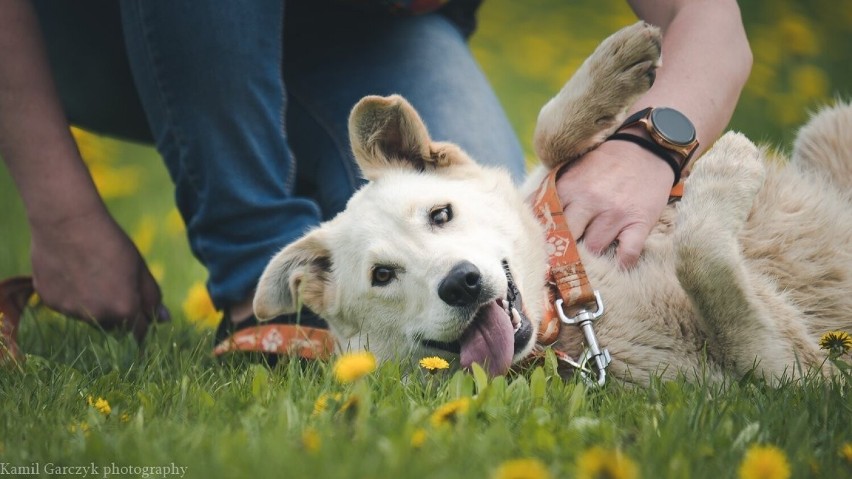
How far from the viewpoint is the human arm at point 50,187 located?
2.90m

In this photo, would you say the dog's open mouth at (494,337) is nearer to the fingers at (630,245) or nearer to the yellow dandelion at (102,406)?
the fingers at (630,245)

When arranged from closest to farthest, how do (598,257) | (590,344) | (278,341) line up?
(590,344), (598,257), (278,341)

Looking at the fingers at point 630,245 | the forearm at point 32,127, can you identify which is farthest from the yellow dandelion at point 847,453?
the forearm at point 32,127

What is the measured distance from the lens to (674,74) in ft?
9.00

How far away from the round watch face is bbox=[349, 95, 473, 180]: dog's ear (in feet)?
2.10

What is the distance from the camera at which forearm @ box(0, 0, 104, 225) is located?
2.89 m

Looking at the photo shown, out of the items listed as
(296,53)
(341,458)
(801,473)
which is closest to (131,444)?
(341,458)

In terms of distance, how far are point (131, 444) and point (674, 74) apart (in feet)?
6.64

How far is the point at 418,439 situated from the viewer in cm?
157

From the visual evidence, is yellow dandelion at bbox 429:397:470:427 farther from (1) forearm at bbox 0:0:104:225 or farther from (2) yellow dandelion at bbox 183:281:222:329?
(2) yellow dandelion at bbox 183:281:222:329

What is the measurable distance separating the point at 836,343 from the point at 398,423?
1.24 metres

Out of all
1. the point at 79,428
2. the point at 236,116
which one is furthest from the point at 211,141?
the point at 79,428

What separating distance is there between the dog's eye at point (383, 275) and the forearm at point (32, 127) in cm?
115

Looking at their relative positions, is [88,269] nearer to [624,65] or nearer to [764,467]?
[624,65]
